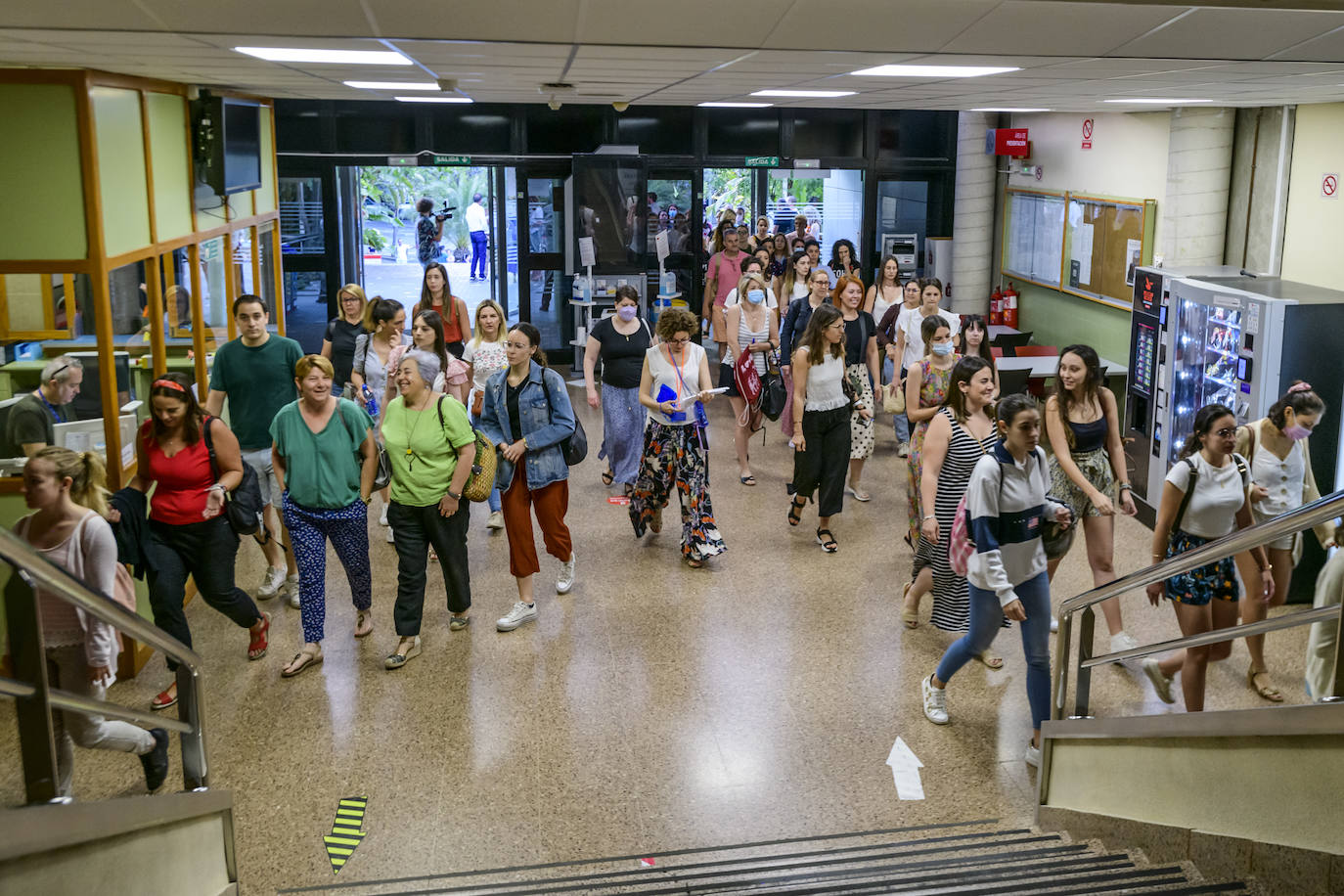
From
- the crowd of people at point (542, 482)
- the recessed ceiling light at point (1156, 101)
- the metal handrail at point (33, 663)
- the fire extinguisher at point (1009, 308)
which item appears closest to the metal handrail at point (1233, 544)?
the crowd of people at point (542, 482)

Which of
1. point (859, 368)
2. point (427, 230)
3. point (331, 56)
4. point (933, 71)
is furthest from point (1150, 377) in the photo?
point (427, 230)

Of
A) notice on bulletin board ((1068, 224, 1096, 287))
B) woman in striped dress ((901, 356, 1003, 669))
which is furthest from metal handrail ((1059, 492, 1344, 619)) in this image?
notice on bulletin board ((1068, 224, 1096, 287))

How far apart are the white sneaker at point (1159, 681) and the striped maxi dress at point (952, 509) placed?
91 cm

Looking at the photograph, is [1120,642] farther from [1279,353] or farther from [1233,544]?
[1233,544]

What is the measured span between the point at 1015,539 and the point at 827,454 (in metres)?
3.12

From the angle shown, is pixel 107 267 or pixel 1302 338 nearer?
pixel 107 267

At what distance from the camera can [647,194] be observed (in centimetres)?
1459

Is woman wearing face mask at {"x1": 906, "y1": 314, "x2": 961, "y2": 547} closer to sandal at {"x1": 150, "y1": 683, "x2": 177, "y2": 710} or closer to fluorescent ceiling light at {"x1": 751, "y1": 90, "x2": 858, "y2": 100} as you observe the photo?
fluorescent ceiling light at {"x1": 751, "y1": 90, "x2": 858, "y2": 100}

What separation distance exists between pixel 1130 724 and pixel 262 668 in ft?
14.3

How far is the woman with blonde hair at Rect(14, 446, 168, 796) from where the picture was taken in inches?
182

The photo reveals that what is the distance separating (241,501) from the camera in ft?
19.5

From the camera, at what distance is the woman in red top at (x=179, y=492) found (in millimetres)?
5789

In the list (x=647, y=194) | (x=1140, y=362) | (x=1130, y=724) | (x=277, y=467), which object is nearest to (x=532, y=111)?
(x=647, y=194)

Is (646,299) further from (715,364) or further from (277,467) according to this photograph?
(277,467)
